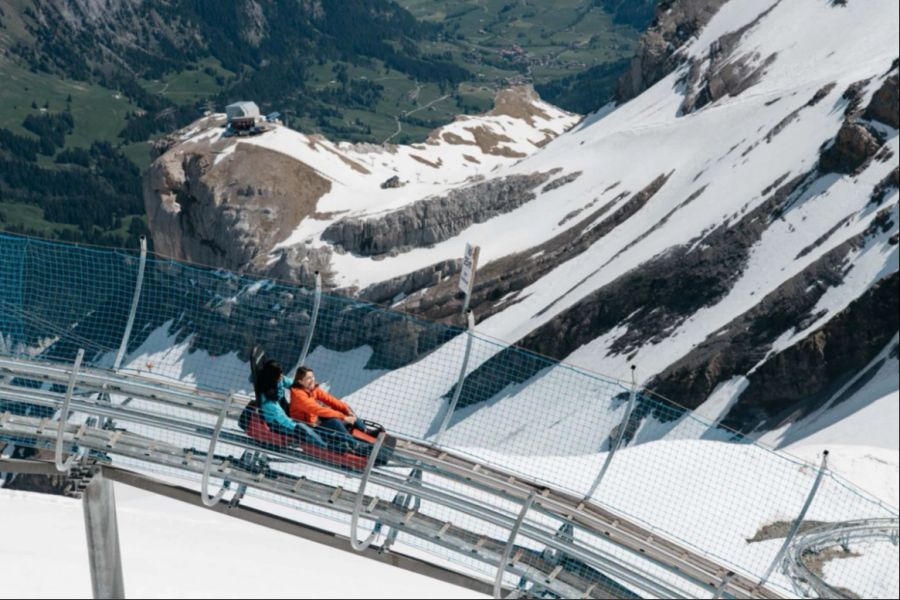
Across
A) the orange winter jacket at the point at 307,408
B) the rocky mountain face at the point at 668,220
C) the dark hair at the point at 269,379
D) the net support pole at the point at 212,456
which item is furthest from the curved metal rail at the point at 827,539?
the net support pole at the point at 212,456

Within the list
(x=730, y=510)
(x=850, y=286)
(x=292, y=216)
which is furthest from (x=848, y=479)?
(x=292, y=216)

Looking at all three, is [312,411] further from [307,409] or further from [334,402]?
[334,402]

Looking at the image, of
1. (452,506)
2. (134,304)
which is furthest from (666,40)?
(452,506)

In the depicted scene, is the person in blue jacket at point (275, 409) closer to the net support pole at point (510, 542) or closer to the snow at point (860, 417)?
the net support pole at point (510, 542)

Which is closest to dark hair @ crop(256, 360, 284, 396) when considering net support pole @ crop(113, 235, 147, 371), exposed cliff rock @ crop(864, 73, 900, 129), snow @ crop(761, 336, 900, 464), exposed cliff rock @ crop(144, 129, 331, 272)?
net support pole @ crop(113, 235, 147, 371)

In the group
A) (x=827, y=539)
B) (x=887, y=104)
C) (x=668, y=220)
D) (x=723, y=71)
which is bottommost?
(x=827, y=539)
